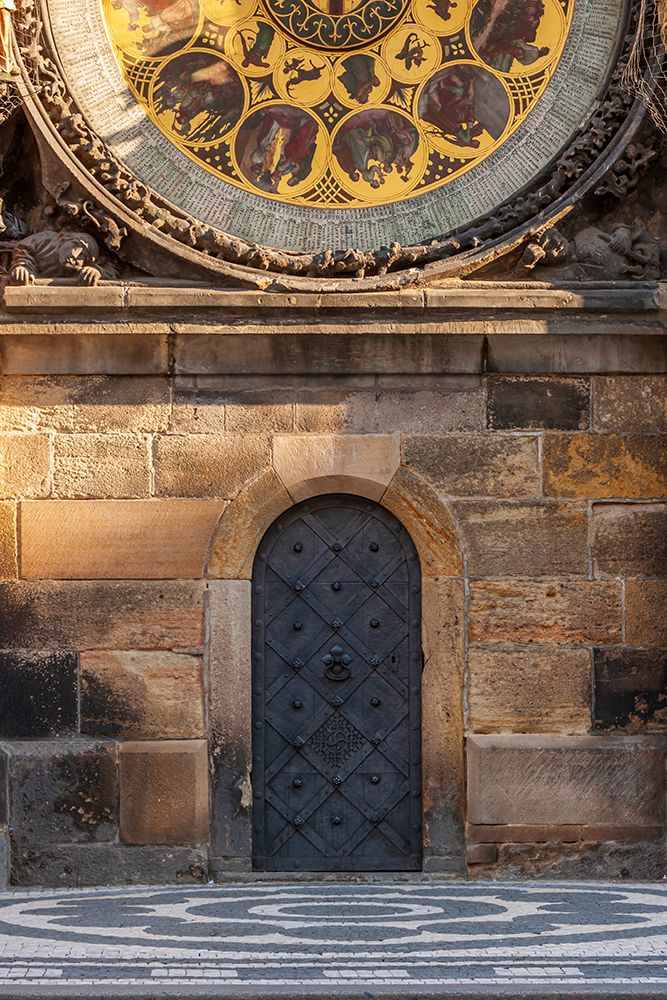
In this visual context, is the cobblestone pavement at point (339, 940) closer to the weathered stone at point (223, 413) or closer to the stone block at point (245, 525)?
the stone block at point (245, 525)

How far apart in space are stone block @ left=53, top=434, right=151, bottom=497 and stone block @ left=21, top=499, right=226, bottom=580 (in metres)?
0.06

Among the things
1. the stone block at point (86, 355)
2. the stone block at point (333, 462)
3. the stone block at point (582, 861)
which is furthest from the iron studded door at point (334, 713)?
the stone block at point (86, 355)

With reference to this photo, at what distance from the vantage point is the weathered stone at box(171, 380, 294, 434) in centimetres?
882

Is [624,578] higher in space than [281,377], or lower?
lower

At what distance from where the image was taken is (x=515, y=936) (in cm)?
686

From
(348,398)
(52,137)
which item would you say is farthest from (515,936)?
(52,137)

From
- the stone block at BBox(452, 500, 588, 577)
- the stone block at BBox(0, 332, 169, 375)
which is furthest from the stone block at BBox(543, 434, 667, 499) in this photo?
the stone block at BBox(0, 332, 169, 375)

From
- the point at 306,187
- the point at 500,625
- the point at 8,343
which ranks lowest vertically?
the point at 500,625

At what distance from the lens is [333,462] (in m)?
8.81

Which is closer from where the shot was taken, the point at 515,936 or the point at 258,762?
the point at 515,936

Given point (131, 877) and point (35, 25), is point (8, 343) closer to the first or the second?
point (35, 25)

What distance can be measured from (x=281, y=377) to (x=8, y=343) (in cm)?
131

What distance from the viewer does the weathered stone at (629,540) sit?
881cm

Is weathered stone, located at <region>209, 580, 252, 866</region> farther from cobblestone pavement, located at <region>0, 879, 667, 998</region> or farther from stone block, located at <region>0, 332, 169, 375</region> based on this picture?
stone block, located at <region>0, 332, 169, 375</region>
